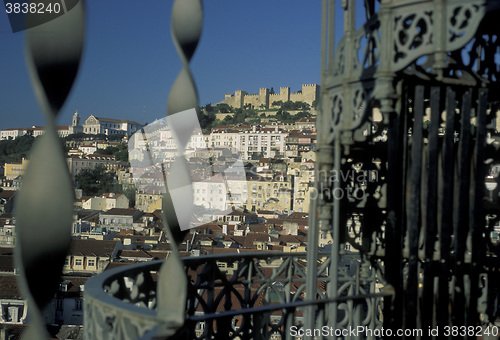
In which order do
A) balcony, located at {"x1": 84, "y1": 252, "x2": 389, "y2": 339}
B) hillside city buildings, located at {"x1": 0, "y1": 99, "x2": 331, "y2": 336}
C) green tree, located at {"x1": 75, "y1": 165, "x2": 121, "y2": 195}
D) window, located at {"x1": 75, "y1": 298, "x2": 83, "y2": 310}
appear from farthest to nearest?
green tree, located at {"x1": 75, "y1": 165, "x2": 121, "y2": 195}
window, located at {"x1": 75, "y1": 298, "x2": 83, "y2": 310}
hillside city buildings, located at {"x1": 0, "y1": 99, "x2": 331, "y2": 336}
balcony, located at {"x1": 84, "y1": 252, "x2": 389, "y2": 339}

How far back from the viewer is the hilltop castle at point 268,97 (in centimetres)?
10475

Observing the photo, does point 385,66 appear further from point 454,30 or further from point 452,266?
point 452,266

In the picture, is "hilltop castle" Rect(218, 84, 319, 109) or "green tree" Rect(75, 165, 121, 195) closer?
"green tree" Rect(75, 165, 121, 195)

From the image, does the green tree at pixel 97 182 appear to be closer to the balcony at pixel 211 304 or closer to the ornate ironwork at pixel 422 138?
the balcony at pixel 211 304

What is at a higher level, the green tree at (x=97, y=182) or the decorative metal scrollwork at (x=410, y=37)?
the decorative metal scrollwork at (x=410, y=37)

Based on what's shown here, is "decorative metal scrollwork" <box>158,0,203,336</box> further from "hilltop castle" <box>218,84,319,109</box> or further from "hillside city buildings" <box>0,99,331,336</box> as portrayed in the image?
"hilltop castle" <box>218,84,319,109</box>

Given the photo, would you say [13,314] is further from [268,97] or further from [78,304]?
[268,97]

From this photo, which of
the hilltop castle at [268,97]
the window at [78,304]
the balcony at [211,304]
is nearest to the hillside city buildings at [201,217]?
the window at [78,304]

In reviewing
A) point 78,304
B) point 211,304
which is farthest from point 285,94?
point 211,304

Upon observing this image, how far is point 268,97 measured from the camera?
10725cm

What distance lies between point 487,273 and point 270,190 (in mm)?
53320

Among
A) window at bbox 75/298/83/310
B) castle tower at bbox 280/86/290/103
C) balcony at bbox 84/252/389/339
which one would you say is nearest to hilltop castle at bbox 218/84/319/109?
castle tower at bbox 280/86/290/103

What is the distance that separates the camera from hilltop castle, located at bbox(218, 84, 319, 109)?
4124 inches

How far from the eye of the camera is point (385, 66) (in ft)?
7.94
